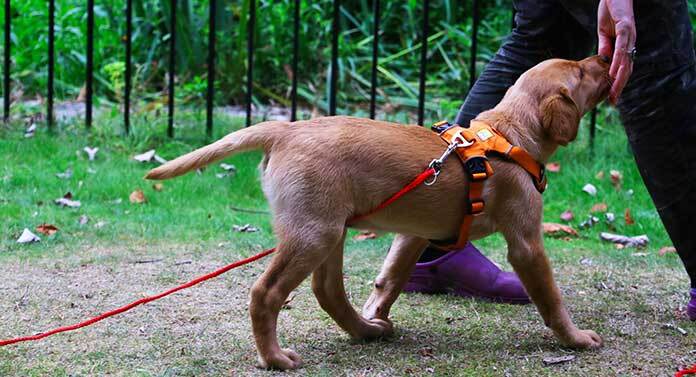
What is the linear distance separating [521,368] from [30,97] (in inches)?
206

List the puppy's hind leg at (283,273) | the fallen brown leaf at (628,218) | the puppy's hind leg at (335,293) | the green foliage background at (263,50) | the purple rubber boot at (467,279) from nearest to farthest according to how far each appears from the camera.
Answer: the puppy's hind leg at (283,273)
the puppy's hind leg at (335,293)
the purple rubber boot at (467,279)
the fallen brown leaf at (628,218)
the green foliage background at (263,50)

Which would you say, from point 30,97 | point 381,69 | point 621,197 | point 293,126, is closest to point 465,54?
point 381,69

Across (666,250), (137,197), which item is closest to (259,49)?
(137,197)

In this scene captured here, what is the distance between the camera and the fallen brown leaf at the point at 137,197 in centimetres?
534

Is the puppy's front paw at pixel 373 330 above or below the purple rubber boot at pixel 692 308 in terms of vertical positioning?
below

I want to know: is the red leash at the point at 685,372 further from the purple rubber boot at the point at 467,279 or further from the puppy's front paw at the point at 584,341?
the purple rubber boot at the point at 467,279

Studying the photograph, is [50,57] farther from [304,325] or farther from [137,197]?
[304,325]

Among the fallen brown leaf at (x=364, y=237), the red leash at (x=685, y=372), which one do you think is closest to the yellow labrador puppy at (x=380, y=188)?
the red leash at (x=685, y=372)

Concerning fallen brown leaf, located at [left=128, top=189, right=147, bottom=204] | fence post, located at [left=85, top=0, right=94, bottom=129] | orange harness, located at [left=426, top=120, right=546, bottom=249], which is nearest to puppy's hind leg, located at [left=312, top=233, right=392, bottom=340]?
orange harness, located at [left=426, top=120, right=546, bottom=249]

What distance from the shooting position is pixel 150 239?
466 cm

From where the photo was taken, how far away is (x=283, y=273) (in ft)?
9.76

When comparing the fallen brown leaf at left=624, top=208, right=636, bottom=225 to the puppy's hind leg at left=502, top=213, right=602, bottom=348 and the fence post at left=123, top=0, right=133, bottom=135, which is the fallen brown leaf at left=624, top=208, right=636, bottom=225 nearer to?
the puppy's hind leg at left=502, top=213, right=602, bottom=348

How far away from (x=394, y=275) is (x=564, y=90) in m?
0.89

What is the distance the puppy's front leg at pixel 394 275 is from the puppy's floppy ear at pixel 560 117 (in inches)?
24.9
